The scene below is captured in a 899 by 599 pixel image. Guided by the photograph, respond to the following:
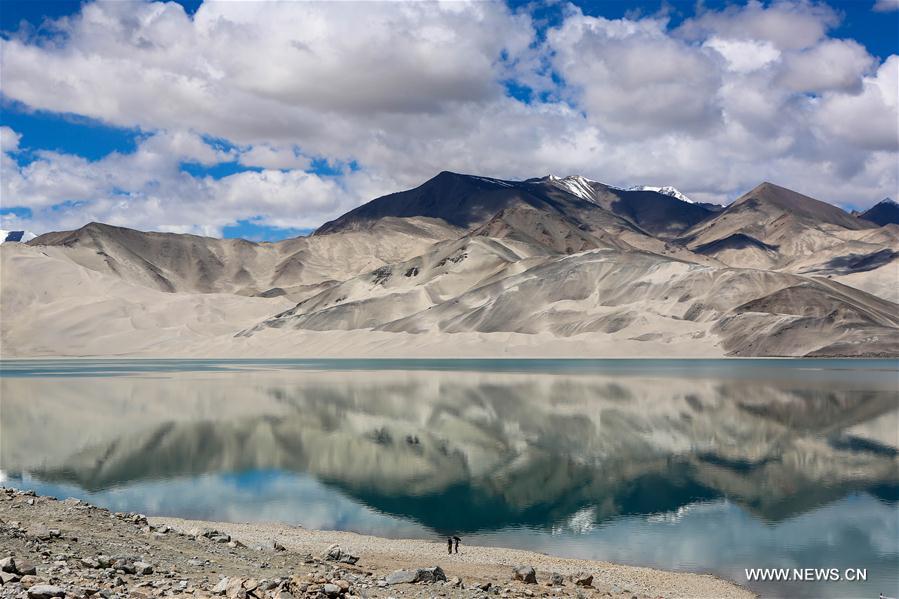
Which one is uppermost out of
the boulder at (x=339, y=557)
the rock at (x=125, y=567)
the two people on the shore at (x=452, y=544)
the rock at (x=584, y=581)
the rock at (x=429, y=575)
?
the rock at (x=125, y=567)

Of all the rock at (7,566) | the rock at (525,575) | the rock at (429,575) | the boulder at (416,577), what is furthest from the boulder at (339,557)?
the rock at (7,566)

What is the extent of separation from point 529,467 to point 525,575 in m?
18.4

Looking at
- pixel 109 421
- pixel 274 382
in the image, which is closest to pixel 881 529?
pixel 109 421

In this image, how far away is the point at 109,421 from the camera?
52.6m

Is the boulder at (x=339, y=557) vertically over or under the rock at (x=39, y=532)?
under

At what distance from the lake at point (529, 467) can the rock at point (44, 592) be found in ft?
48.5

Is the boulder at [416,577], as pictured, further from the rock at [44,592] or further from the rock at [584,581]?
the rock at [44,592]

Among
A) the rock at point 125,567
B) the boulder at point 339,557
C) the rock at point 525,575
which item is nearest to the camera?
the rock at point 125,567

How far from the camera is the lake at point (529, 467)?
24.5 metres

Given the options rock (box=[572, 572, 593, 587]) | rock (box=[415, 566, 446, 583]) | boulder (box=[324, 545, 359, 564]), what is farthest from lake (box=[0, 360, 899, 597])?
rock (box=[415, 566, 446, 583])

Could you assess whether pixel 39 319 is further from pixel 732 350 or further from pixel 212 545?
pixel 212 545

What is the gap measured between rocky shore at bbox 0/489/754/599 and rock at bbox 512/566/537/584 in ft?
0.07

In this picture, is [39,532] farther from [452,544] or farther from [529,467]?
[529,467]

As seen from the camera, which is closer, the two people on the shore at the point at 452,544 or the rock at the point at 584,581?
the rock at the point at 584,581
